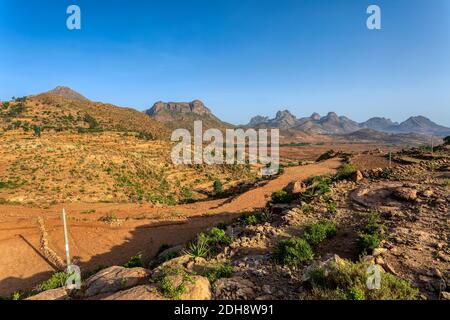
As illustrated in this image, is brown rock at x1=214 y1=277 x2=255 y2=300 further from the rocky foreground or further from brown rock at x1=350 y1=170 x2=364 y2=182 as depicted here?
brown rock at x1=350 y1=170 x2=364 y2=182

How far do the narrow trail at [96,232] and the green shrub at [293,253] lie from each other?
716 centimetres

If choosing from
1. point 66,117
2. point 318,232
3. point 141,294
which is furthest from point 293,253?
point 66,117

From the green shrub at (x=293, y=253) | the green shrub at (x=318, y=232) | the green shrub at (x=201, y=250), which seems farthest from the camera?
the green shrub at (x=201, y=250)

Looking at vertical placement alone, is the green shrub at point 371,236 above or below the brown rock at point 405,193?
below

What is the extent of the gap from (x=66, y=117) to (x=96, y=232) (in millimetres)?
41552

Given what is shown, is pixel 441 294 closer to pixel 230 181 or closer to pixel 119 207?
pixel 119 207

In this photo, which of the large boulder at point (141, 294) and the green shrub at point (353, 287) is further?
the large boulder at point (141, 294)

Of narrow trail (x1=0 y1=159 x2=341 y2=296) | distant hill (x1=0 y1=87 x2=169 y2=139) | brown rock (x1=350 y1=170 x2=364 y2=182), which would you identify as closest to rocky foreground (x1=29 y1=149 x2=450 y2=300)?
brown rock (x1=350 y1=170 x2=364 y2=182)

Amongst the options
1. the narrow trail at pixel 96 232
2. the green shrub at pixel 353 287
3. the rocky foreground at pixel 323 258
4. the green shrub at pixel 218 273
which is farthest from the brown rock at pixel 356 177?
the green shrub at pixel 218 273

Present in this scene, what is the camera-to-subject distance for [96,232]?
14.1 metres

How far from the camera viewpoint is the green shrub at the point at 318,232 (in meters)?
7.30

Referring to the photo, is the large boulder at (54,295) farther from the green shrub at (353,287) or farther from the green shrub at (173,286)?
the green shrub at (353,287)

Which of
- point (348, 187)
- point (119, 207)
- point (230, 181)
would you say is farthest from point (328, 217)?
point (230, 181)

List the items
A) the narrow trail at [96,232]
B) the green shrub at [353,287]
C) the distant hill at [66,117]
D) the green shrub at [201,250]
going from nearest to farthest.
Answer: the green shrub at [353,287] → the green shrub at [201,250] → the narrow trail at [96,232] → the distant hill at [66,117]
